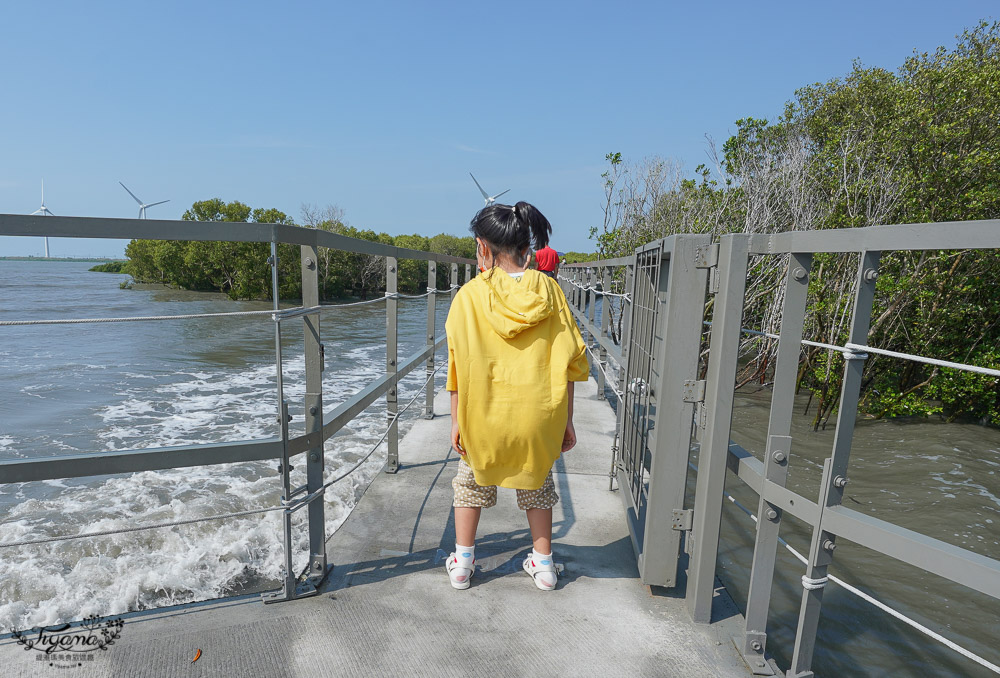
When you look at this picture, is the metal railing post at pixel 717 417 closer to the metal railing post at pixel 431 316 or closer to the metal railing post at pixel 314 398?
the metal railing post at pixel 314 398

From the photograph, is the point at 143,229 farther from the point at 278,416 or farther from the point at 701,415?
the point at 701,415

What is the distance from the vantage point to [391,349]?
3311 millimetres

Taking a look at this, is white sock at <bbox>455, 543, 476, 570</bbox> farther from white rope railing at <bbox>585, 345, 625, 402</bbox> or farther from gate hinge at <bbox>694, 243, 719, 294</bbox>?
gate hinge at <bbox>694, 243, 719, 294</bbox>

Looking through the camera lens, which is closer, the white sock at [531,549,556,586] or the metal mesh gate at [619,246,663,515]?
the white sock at [531,549,556,586]

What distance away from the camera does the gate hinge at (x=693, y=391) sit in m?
2.02

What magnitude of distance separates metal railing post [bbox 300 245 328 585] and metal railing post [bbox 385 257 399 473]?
96cm

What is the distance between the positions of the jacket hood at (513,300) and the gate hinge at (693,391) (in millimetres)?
581

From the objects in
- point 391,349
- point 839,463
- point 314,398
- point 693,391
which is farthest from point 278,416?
point 839,463

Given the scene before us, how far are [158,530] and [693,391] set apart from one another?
3.62 m

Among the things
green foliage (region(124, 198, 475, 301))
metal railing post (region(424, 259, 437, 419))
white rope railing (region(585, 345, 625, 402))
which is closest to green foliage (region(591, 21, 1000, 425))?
white rope railing (region(585, 345, 625, 402))

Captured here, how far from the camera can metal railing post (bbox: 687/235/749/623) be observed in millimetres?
1800

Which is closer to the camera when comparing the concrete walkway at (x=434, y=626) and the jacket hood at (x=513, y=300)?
Result: the concrete walkway at (x=434, y=626)

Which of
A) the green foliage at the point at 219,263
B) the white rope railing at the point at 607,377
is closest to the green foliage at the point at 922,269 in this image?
the white rope railing at the point at 607,377

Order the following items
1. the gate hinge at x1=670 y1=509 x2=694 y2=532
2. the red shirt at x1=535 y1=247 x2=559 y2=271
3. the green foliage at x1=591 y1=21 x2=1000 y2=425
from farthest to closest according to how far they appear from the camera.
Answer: the green foliage at x1=591 y1=21 x2=1000 y2=425
the red shirt at x1=535 y1=247 x2=559 y2=271
the gate hinge at x1=670 y1=509 x2=694 y2=532
